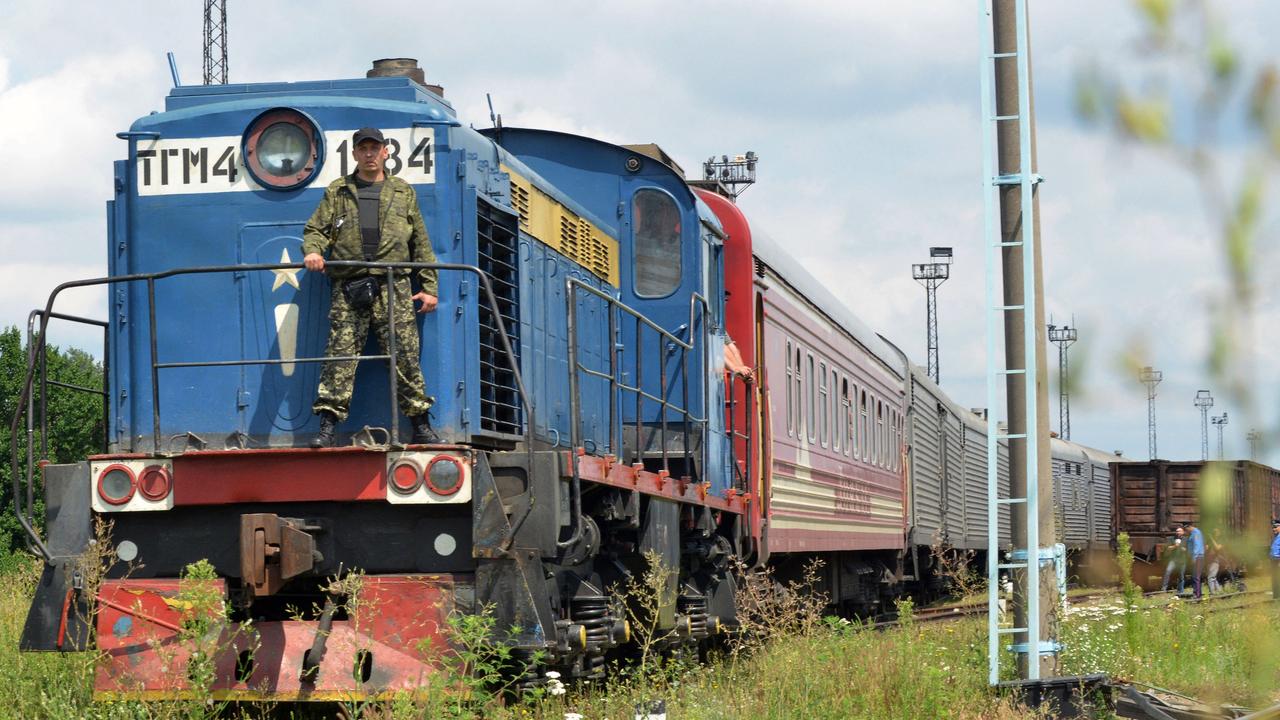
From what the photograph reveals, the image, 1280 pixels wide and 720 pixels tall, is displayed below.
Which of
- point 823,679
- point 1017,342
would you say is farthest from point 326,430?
point 1017,342

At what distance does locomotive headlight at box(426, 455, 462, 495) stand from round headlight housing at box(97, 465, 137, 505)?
1.48 meters

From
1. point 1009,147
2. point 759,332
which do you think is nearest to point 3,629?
point 759,332

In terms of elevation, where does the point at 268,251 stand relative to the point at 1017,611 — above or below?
above

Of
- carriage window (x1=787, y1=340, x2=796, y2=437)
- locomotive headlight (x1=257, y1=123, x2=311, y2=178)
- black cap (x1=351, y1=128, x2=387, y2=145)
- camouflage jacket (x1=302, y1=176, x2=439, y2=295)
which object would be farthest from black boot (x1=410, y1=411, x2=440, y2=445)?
carriage window (x1=787, y1=340, x2=796, y2=437)

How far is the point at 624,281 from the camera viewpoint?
9922mm

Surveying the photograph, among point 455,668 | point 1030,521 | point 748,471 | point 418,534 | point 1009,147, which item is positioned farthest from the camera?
point 748,471

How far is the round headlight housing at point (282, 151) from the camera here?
723cm

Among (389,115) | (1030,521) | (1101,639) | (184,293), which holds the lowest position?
(1101,639)

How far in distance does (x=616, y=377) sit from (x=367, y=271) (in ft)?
5.94

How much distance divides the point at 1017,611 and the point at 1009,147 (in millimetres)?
2814

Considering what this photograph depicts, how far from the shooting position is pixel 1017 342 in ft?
27.2

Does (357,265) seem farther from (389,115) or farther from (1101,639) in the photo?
(1101,639)

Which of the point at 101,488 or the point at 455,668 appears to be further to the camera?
the point at 101,488

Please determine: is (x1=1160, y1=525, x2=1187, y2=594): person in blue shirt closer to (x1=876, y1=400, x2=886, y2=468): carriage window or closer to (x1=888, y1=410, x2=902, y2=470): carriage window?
(x1=888, y1=410, x2=902, y2=470): carriage window
